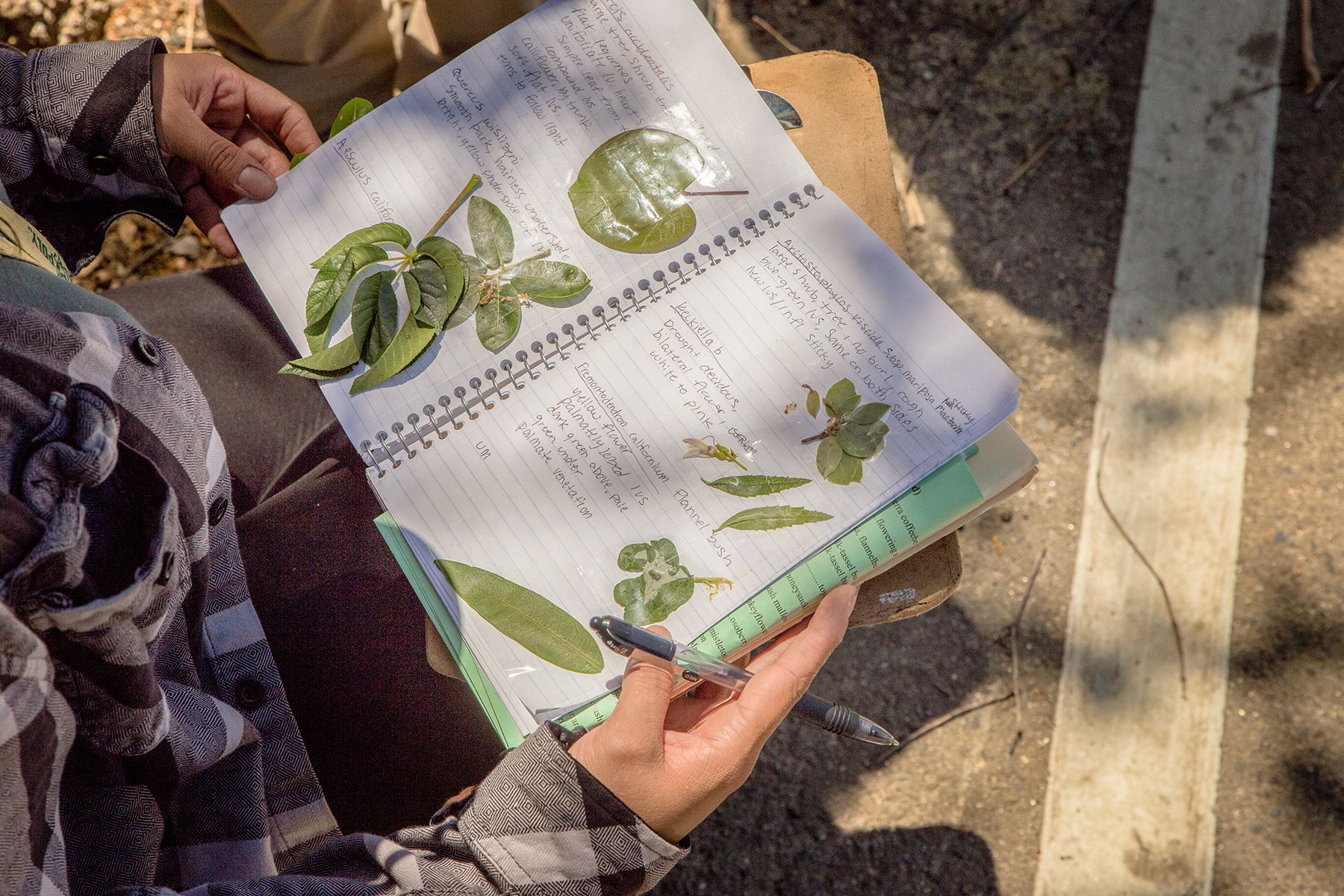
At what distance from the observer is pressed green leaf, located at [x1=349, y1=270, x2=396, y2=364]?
843 millimetres

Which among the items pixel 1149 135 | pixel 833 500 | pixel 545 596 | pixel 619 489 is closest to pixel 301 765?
pixel 545 596

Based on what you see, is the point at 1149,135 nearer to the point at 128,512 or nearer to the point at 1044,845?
the point at 1044,845

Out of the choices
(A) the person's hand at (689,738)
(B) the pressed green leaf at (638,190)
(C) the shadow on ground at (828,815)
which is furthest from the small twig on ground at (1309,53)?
(A) the person's hand at (689,738)

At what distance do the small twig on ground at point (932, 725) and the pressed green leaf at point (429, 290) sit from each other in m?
1.14

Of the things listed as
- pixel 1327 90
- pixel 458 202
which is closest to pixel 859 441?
pixel 458 202

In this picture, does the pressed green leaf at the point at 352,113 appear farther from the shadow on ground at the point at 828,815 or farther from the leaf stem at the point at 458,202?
the shadow on ground at the point at 828,815

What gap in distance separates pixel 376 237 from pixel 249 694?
1.68 feet

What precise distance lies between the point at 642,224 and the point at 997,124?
1.23 m

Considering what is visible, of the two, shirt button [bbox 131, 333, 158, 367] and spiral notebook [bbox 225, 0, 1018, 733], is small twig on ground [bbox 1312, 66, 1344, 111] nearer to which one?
spiral notebook [bbox 225, 0, 1018, 733]

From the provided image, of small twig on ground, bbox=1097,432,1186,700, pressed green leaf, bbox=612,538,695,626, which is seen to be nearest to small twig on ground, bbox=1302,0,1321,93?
small twig on ground, bbox=1097,432,1186,700

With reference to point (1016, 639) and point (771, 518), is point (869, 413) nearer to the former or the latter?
point (771, 518)

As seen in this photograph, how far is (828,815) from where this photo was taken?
1.46 m

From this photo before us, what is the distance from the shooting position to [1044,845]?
143 cm

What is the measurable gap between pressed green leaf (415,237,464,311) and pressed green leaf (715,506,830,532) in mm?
375
